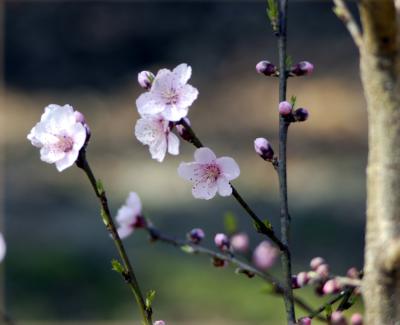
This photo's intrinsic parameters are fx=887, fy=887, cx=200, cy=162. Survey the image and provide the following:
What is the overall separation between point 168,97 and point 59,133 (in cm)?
15

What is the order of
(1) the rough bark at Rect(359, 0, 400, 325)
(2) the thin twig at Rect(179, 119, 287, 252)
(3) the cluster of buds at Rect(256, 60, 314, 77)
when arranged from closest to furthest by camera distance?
1. (1) the rough bark at Rect(359, 0, 400, 325)
2. (2) the thin twig at Rect(179, 119, 287, 252)
3. (3) the cluster of buds at Rect(256, 60, 314, 77)

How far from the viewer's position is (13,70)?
323 inches

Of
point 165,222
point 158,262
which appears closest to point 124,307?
point 158,262

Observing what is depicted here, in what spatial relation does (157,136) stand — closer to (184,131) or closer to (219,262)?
(184,131)

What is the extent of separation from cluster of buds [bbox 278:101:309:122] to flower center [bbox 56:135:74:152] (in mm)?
248

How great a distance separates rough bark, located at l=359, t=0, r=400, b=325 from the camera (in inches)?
33.9

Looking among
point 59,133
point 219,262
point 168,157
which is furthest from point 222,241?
point 168,157

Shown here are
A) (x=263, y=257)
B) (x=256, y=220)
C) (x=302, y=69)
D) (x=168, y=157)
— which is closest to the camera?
(x=263, y=257)

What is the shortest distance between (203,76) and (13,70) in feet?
5.78

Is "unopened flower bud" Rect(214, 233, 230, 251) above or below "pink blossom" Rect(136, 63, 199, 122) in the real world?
below

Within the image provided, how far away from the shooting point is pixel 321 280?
0.92 m

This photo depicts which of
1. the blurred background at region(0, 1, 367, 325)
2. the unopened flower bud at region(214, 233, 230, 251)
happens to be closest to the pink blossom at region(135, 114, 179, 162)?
the unopened flower bud at region(214, 233, 230, 251)

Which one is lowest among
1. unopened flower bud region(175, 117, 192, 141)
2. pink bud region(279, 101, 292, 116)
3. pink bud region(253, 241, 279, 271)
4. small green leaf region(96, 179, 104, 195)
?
pink bud region(253, 241, 279, 271)

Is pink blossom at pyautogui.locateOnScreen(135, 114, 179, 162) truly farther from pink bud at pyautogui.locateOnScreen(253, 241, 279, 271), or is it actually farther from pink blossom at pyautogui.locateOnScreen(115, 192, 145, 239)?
pink bud at pyautogui.locateOnScreen(253, 241, 279, 271)
